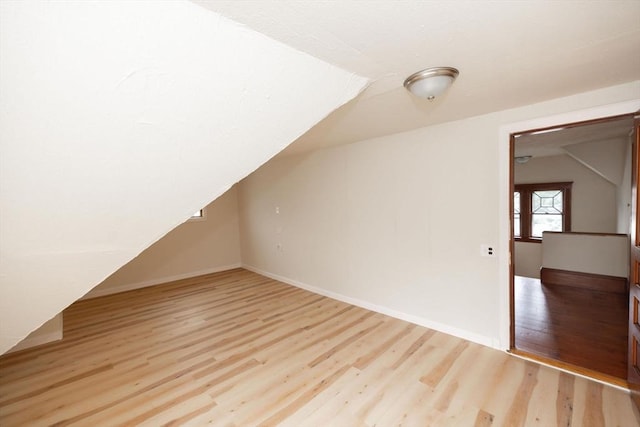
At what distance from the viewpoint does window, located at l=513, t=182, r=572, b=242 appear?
6.03 meters

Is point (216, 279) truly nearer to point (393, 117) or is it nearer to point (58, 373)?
point (58, 373)

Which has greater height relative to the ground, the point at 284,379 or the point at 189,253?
the point at 189,253

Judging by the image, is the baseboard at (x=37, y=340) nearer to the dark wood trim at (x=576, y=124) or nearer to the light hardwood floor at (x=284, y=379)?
the light hardwood floor at (x=284, y=379)

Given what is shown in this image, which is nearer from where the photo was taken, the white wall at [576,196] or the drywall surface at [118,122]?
the drywall surface at [118,122]

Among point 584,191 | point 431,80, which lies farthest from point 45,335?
point 584,191

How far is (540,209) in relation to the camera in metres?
6.47

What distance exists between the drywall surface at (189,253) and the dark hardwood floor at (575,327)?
5.30 m

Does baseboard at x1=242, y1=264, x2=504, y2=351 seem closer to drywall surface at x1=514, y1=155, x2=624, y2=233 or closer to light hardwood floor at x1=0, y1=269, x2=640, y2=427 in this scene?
light hardwood floor at x1=0, y1=269, x2=640, y2=427

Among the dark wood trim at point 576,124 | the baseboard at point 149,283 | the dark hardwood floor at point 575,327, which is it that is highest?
the dark wood trim at point 576,124

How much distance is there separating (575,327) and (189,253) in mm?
6069

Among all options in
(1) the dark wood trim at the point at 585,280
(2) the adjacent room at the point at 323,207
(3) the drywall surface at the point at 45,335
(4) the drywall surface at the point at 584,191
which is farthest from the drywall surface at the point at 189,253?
(4) the drywall surface at the point at 584,191

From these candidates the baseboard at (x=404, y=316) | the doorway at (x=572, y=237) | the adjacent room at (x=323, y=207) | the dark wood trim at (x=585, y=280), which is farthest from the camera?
the dark wood trim at (x=585, y=280)

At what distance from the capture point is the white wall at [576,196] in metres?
5.48

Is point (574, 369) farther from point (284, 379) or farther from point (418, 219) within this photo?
point (284, 379)
